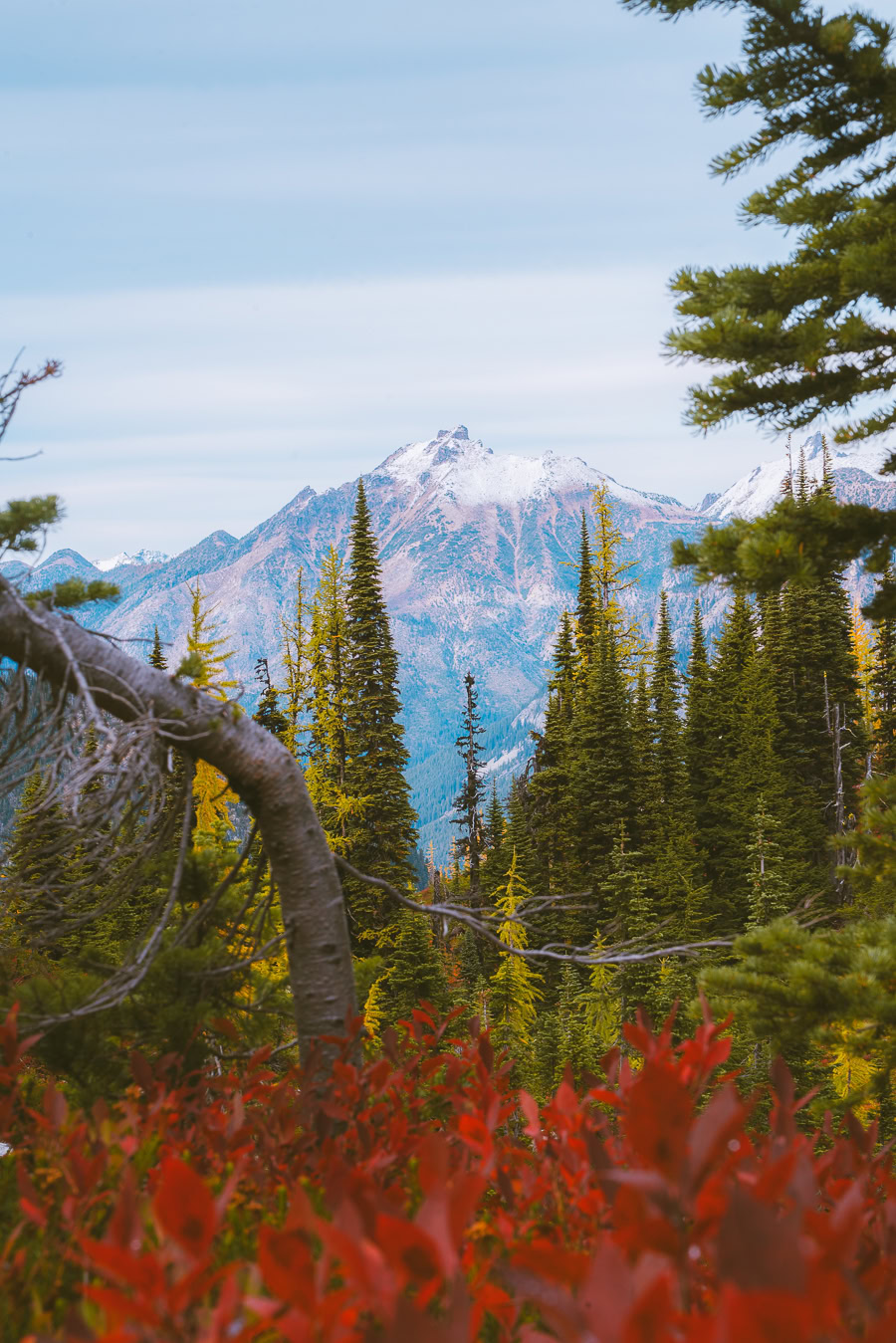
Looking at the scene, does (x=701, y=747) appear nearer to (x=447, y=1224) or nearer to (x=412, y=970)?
(x=412, y=970)

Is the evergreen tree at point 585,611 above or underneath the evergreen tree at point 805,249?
above

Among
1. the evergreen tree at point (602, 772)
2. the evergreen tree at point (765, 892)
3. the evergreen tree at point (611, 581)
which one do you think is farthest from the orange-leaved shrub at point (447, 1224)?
the evergreen tree at point (611, 581)

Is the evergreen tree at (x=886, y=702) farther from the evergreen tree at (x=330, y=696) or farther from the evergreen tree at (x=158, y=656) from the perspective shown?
the evergreen tree at (x=158, y=656)

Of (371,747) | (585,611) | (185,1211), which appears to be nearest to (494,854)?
(585,611)

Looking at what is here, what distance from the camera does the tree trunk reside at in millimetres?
3633

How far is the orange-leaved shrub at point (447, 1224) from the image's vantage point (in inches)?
44.4

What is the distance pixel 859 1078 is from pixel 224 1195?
2698 centimetres

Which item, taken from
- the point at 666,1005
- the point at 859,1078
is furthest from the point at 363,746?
the point at 859,1078

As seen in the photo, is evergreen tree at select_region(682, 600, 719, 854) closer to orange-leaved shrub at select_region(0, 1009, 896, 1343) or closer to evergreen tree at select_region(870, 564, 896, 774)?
evergreen tree at select_region(870, 564, 896, 774)

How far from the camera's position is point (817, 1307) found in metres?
1.03

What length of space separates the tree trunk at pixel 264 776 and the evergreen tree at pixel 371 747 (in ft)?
80.1

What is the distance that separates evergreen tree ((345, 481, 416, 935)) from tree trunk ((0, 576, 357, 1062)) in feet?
80.1

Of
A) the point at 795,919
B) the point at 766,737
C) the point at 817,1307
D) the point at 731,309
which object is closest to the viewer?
the point at 817,1307

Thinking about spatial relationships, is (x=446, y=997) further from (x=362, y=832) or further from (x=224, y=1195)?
(x=224, y=1195)
